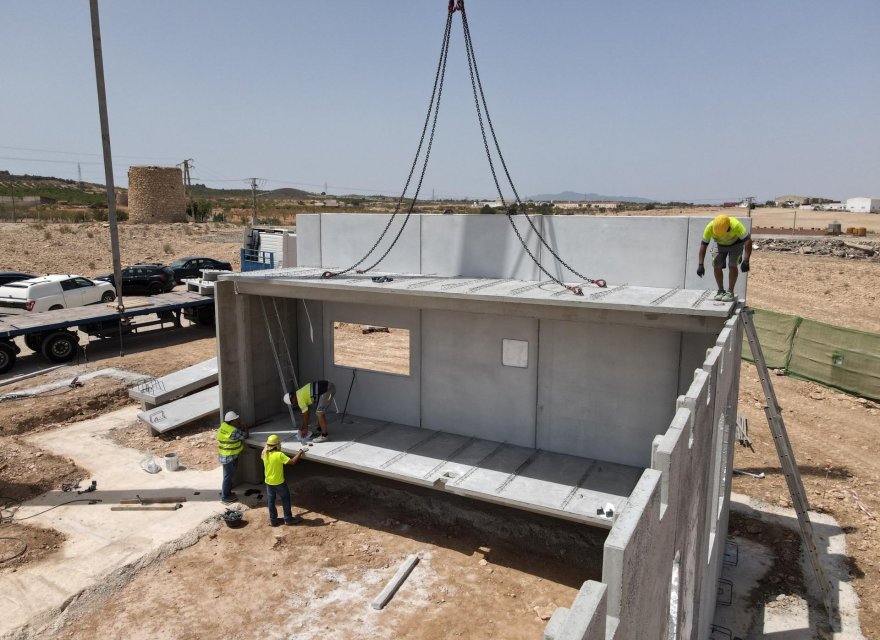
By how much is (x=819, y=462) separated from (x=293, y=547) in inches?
435

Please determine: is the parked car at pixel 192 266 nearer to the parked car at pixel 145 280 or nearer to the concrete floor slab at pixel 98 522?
the parked car at pixel 145 280

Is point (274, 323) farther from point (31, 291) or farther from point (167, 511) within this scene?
point (31, 291)

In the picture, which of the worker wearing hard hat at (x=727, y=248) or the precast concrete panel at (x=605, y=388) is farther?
the precast concrete panel at (x=605, y=388)

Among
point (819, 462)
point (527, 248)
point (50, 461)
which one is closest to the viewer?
point (527, 248)

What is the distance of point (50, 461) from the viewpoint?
12.6 m

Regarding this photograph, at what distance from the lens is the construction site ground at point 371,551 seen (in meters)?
8.28

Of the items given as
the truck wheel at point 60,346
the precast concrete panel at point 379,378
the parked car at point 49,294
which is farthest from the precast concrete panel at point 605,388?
the parked car at point 49,294

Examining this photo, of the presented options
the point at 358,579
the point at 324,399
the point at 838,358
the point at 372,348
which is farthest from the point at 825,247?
the point at 358,579

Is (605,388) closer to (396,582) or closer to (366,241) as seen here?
(396,582)

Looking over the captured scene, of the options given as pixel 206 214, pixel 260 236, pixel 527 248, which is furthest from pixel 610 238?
pixel 206 214

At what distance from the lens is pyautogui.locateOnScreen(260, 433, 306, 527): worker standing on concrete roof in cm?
1034

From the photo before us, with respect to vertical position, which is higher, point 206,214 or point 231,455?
point 206,214

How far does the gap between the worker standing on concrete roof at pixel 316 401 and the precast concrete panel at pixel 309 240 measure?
119 inches

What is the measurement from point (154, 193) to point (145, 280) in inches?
1259
